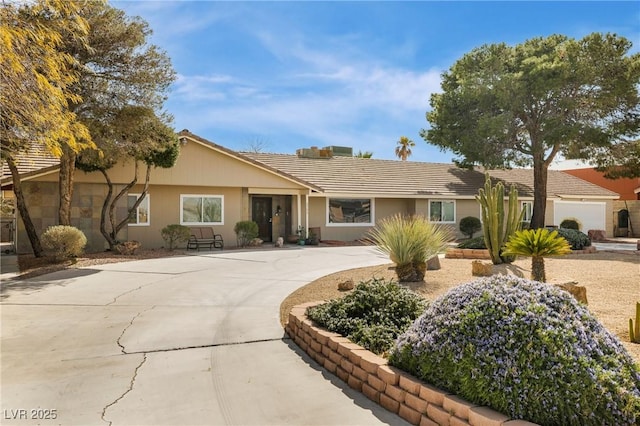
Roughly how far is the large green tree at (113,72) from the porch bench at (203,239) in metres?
5.04

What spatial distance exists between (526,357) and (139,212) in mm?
18211

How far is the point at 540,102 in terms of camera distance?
2316 cm

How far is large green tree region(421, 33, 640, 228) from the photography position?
69.2ft

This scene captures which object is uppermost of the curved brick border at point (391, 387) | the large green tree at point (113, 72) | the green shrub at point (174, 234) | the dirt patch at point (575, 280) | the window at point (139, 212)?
the large green tree at point (113, 72)

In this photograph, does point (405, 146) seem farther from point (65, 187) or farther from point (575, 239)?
point (65, 187)

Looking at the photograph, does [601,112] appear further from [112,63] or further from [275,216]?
[112,63]

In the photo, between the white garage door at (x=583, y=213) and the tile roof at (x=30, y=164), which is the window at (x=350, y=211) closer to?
the tile roof at (x=30, y=164)

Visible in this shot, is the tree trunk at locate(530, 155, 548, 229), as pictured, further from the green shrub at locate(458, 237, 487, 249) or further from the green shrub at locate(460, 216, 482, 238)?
the green shrub at locate(458, 237, 487, 249)

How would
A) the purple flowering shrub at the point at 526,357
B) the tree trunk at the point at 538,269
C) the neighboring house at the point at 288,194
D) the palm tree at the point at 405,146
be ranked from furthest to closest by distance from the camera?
1. the palm tree at the point at 405,146
2. the neighboring house at the point at 288,194
3. the tree trunk at the point at 538,269
4. the purple flowering shrub at the point at 526,357

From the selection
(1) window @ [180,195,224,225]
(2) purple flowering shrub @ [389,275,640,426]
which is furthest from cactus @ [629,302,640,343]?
(1) window @ [180,195,224,225]

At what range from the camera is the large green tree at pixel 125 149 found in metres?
14.5

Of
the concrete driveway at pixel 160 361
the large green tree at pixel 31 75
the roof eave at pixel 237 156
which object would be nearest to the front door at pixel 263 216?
the roof eave at pixel 237 156

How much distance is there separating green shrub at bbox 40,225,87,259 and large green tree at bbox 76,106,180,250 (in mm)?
2488

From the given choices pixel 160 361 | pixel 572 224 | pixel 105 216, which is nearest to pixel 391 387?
pixel 160 361
